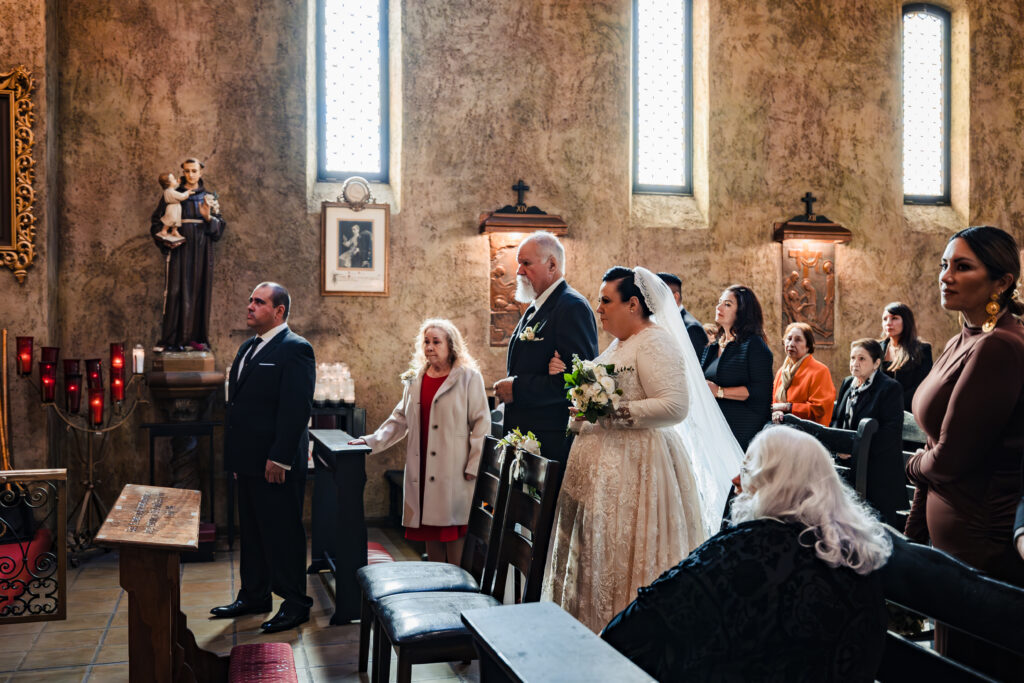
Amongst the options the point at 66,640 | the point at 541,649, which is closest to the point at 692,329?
the point at 66,640

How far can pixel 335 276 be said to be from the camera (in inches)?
293

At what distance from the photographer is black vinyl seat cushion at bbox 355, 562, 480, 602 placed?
329 centimetres

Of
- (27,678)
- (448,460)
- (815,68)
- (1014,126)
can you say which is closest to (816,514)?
(448,460)

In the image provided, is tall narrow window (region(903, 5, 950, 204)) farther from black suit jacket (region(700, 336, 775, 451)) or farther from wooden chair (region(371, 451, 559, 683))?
wooden chair (region(371, 451, 559, 683))

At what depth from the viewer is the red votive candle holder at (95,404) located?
6117 mm

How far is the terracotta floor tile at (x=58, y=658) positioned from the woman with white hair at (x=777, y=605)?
3.16 m

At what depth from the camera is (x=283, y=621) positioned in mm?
4418

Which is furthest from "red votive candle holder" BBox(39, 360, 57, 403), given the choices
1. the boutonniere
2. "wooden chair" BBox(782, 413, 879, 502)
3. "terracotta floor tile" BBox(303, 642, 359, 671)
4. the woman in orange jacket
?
the woman in orange jacket

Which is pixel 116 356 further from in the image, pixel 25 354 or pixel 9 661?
pixel 9 661

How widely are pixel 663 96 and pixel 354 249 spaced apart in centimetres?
358

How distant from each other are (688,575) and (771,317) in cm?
695

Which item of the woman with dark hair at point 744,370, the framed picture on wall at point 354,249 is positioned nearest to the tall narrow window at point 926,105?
the woman with dark hair at point 744,370

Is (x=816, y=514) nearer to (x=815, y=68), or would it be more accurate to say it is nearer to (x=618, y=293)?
(x=618, y=293)

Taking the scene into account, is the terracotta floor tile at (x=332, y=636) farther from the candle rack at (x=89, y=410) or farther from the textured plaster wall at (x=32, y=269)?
the textured plaster wall at (x=32, y=269)
